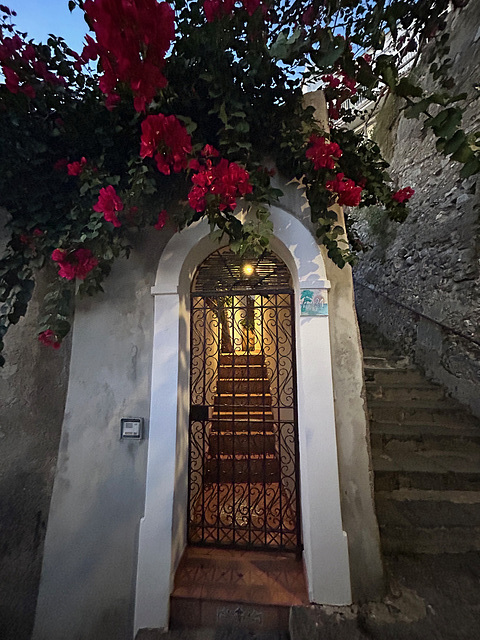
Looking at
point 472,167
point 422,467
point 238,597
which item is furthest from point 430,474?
point 472,167

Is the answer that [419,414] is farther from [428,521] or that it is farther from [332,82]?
[332,82]

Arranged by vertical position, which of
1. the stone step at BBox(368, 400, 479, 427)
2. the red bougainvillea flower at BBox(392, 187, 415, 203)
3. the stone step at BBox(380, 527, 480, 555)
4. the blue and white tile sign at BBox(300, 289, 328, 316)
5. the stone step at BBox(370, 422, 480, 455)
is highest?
the red bougainvillea flower at BBox(392, 187, 415, 203)

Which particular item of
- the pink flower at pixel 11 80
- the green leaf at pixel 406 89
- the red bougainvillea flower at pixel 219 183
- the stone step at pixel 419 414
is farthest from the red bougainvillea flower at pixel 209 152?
the stone step at pixel 419 414

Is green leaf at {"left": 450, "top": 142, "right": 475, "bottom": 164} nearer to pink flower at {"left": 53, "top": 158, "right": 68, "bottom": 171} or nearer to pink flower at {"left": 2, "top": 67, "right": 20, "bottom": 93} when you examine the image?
pink flower at {"left": 53, "top": 158, "right": 68, "bottom": 171}

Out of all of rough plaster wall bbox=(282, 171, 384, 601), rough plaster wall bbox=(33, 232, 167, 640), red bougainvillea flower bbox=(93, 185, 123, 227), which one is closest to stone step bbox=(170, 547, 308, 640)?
rough plaster wall bbox=(33, 232, 167, 640)

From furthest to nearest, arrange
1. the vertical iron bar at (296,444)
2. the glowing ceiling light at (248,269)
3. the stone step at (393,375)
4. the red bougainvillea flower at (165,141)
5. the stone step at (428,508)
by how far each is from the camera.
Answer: the stone step at (393,375), the glowing ceiling light at (248,269), the stone step at (428,508), the vertical iron bar at (296,444), the red bougainvillea flower at (165,141)

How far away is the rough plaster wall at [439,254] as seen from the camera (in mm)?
3744

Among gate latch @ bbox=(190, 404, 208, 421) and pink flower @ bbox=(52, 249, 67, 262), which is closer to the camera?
pink flower @ bbox=(52, 249, 67, 262)

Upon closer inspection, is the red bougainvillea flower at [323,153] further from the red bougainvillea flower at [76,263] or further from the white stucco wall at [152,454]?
the red bougainvillea flower at [76,263]

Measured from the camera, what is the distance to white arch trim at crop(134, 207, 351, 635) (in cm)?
173

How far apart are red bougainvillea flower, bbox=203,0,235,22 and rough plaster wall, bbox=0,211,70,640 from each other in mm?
2074

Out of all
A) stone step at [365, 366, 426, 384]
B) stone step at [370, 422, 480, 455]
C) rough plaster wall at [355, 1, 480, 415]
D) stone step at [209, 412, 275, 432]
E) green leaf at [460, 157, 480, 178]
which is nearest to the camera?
green leaf at [460, 157, 480, 178]

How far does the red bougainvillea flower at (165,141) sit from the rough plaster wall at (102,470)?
0.69 m

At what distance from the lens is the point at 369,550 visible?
5.71 ft
